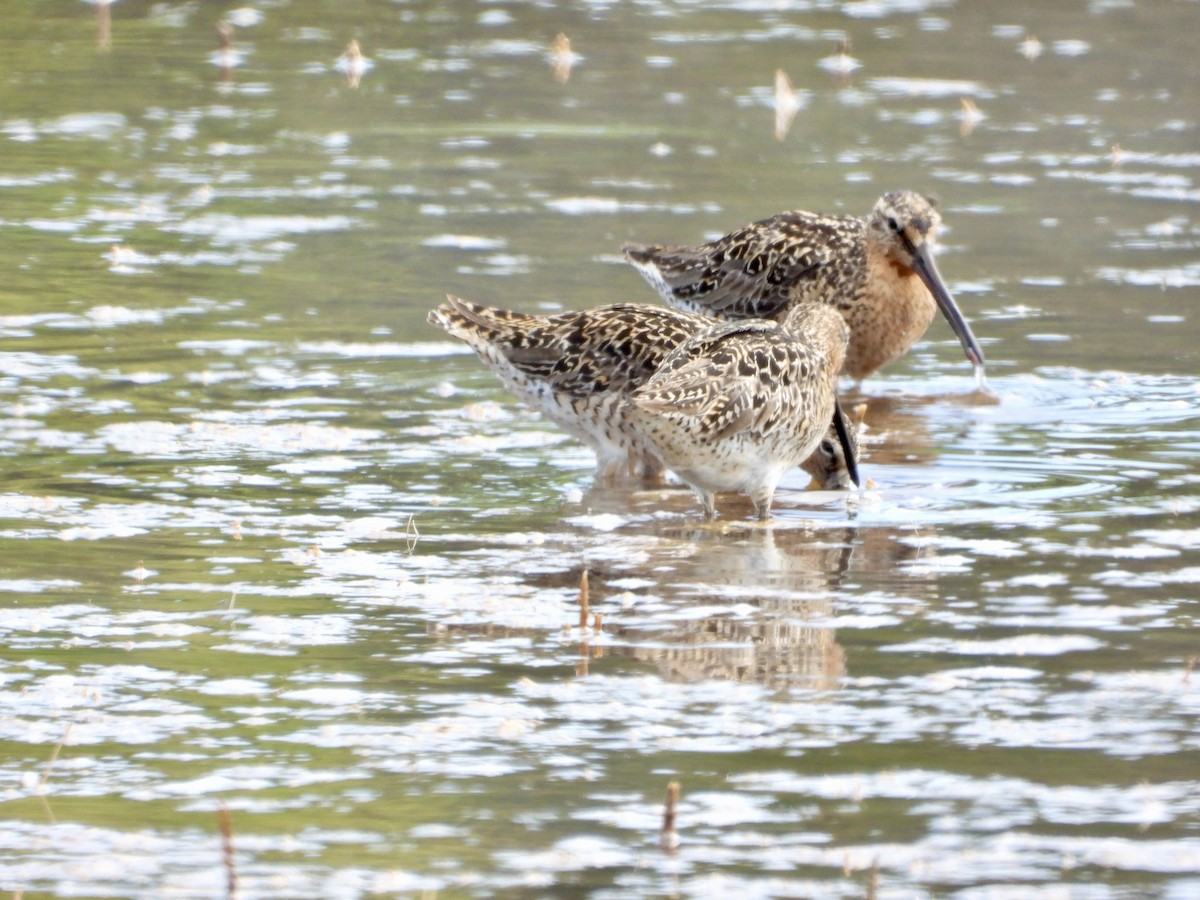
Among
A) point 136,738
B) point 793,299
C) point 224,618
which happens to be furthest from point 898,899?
point 793,299

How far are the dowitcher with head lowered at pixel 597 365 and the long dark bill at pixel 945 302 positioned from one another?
1.77 m

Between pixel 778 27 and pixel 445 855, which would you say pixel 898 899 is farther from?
pixel 778 27

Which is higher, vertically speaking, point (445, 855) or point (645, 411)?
point (645, 411)

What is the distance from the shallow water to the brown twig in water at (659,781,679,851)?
0.06m

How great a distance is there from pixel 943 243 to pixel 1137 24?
8.05 metres

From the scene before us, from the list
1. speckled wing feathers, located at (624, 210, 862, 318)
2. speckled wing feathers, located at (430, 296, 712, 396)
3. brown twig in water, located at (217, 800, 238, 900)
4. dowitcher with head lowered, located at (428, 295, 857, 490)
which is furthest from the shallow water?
speckled wing feathers, located at (624, 210, 862, 318)

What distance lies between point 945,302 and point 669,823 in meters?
6.56

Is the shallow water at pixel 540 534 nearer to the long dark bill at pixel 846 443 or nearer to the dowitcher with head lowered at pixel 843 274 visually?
the long dark bill at pixel 846 443

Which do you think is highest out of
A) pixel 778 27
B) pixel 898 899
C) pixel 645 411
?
pixel 778 27

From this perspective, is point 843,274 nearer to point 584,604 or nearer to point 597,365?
point 597,365

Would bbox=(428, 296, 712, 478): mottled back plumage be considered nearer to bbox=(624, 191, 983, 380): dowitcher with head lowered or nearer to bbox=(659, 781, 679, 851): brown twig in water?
bbox=(624, 191, 983, 380): dowitcher with head lowered

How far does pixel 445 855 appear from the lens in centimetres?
552

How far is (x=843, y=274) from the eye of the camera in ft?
39.3

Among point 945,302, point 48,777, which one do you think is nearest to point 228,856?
point 48,777
